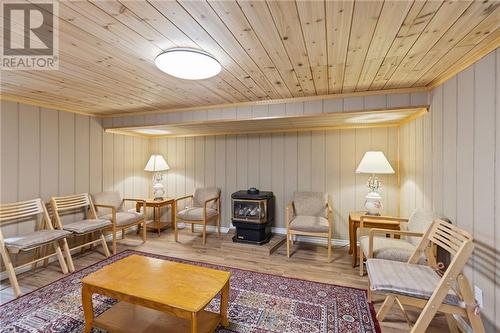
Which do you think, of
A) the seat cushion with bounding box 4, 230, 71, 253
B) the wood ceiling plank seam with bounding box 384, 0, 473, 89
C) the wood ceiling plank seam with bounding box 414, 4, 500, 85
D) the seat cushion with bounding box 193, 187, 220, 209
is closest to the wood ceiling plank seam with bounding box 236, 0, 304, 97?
the wood ceiling plank seam with bounding box 384, 0, 473, 89

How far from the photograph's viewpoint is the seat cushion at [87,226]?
2.94 meters

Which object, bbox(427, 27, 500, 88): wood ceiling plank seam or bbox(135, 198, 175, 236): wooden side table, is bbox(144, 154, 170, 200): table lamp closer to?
bbox(135, 198, 175, 236): wooden side table

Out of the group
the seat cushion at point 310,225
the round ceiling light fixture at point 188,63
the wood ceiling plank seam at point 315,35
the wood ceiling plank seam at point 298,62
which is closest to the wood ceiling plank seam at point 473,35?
the wood ceiling plank seam at point 315,35

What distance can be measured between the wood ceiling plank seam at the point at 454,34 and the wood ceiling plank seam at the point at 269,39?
100 centimetres

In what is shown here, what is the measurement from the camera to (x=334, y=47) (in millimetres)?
1668

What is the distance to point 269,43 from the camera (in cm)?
161

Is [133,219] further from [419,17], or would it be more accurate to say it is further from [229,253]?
[419,17]

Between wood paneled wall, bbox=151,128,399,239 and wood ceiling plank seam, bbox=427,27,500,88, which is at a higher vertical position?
wood ceiling plank seam, bbox=427,27,500,88

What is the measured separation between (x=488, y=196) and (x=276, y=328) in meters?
1.81

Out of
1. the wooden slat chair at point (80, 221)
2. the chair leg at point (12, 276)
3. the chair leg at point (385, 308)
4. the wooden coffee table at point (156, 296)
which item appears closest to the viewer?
the wooden coffee table at point (156, 296)

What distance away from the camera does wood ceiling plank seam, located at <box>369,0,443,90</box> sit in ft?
4.02

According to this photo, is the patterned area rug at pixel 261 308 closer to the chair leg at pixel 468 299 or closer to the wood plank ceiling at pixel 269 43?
the chair leg at pixel 468 299

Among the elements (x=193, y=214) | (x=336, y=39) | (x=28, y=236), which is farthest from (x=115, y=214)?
(x=336, y=39)

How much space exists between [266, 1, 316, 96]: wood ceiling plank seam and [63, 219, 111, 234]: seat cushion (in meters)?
3.11
